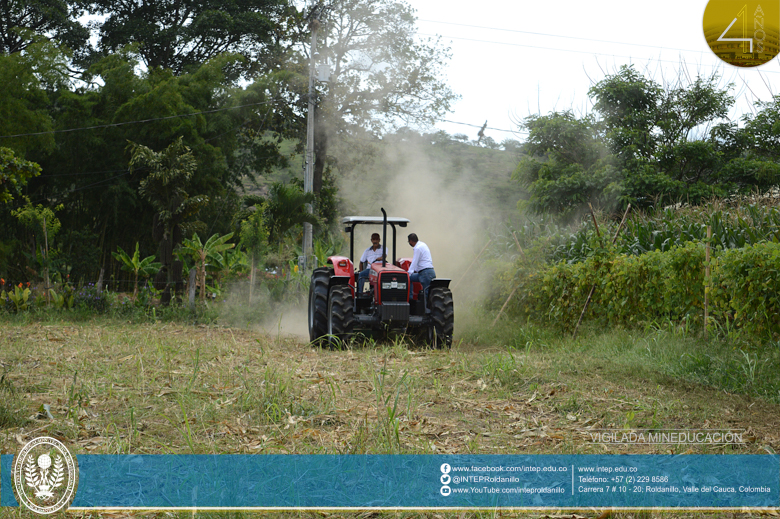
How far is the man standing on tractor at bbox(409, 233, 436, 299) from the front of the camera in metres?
9.50

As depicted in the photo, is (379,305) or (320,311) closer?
(379,305)

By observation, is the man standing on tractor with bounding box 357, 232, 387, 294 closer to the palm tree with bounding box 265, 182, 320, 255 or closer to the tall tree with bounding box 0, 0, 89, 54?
the palm tree with bounding box 265, 182, 320, 255

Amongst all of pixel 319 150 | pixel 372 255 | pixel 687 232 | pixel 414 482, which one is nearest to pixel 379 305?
pixel 372 255

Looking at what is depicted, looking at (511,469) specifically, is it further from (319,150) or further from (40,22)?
(40,22)

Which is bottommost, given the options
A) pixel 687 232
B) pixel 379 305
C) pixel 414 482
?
pixel 414 482

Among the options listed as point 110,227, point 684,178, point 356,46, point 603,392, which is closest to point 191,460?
point 603,392

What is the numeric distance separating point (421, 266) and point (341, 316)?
159 cm

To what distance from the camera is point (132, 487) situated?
356 centimetres

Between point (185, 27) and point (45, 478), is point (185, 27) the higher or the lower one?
the higher one

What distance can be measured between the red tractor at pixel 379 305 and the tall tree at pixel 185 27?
19.7 metres

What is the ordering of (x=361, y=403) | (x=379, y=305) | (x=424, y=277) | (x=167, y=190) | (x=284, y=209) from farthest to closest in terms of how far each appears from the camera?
(x=284, y=209)
(x=167, y=190)
(x=424, y=277)
(x=379, y=305)
(x=361, y=403)

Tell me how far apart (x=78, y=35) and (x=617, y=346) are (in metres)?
26.4

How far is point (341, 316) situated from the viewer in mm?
8719

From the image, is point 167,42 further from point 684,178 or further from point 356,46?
point 684,178
